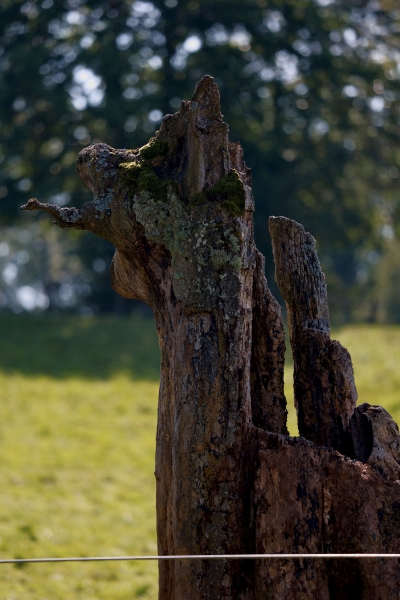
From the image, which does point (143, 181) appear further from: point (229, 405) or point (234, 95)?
point (234, 95)

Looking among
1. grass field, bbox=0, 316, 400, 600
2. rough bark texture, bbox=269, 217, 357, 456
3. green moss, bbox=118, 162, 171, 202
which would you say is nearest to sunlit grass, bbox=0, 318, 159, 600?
grass field, bbox=0, 316, 400, 600

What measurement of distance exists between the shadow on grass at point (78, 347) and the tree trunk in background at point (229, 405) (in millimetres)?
11438

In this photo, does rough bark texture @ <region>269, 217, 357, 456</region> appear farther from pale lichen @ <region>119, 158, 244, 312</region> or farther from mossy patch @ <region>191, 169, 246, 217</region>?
pale lichen @ <region>119, 158, 244, 312</region>

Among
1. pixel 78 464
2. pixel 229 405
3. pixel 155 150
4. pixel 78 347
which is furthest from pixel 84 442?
pixel 229 405

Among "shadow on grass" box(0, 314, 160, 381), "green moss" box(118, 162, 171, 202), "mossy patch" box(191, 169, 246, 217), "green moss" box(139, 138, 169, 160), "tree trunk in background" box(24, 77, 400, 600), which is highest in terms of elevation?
"shadow on grass" box(0, 314, 160, 381)

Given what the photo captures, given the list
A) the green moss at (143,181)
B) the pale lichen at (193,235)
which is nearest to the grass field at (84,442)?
the pale lichen at (193,235)

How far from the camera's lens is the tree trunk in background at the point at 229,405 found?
10.5 feet

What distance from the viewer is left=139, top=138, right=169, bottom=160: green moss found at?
12.0 feet

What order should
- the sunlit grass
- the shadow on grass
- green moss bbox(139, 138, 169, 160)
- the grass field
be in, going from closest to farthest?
green moss bbox(139, 138, 169, 160)
the sunlit grass
the grass field
the shadow on grass

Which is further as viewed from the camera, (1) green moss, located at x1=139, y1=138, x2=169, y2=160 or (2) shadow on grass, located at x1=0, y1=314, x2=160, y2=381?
(2) shadow on grass, located at x1=0, y1=314, x2=160, y2=381

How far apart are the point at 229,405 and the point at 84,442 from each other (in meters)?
8.98

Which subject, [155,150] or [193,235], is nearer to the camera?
[193,235]

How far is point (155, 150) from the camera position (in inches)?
145

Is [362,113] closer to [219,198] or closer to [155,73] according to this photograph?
[155,73]
